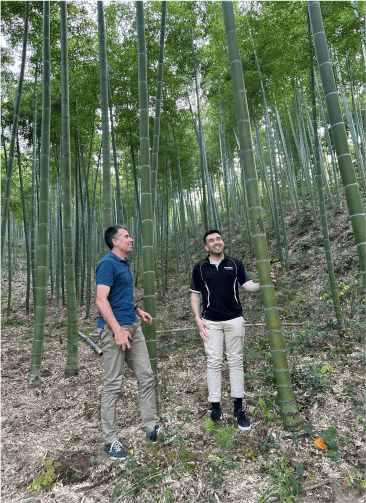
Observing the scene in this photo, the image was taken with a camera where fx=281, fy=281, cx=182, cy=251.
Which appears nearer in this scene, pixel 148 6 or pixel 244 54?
pixel 148 6

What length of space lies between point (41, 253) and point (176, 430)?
2187 mm

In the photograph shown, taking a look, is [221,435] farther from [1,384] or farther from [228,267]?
[1,384]

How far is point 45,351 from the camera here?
4168 mm

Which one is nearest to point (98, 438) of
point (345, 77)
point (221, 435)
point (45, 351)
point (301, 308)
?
point (221, 435)

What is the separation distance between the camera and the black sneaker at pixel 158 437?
1838 mm

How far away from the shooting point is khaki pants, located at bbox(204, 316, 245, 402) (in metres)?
1.97

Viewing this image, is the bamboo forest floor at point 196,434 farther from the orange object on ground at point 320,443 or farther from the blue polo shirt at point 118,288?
the blue polo shirt at point 118,288

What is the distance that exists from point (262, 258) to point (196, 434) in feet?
4.25

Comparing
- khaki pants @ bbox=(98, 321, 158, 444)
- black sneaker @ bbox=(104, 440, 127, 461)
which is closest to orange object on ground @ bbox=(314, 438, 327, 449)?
khaki pants @ bbox=(98, 321, 158, 444)

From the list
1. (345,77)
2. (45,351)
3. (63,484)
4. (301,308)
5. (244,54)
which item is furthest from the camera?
(345,77)

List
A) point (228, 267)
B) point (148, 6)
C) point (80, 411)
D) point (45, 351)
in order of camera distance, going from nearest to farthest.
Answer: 1. point (228, 267)
2. point (80, 411)
3. point (45, 351)
4. point (148, 6)

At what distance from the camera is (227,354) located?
6.59 feet

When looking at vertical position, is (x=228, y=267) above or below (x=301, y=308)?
above

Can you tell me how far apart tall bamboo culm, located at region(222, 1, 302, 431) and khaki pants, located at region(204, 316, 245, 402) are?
26cm
